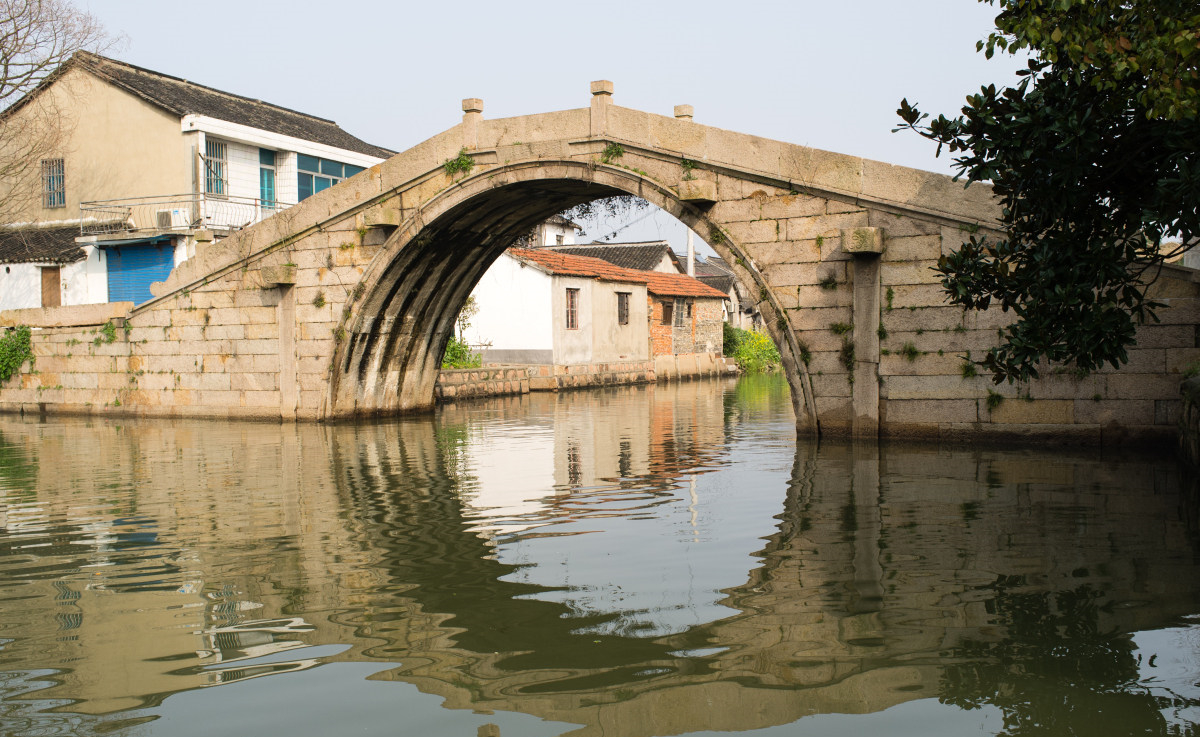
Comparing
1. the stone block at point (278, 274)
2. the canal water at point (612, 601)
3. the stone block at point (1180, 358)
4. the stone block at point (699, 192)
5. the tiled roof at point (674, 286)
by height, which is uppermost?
the tiled roof at point (674, 286)

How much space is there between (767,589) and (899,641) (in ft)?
3.18

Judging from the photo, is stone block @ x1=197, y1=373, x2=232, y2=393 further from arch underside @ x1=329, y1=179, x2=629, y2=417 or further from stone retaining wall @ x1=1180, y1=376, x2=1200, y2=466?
stone retaining wall @ x1=1180, y1=376, x2=1200, y2=466

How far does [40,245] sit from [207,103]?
496 cm

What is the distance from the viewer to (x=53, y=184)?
24500 mm

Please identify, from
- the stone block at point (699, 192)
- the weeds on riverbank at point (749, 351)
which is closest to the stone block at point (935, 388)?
the stone block at point (699, 192)

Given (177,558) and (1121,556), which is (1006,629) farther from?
(177,558)

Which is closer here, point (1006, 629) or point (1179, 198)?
point (1006, 629)

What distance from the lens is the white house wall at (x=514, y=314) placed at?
25.7m

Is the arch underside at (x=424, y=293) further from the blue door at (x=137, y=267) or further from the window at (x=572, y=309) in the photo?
the window at (x=572, y=309)

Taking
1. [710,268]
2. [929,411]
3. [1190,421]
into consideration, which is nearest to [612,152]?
[929,411]

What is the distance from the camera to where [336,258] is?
1470 cm

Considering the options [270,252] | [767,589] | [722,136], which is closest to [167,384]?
[270,252]

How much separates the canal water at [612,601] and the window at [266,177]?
50.2ft

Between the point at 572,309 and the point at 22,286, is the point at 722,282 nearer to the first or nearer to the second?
the point at 572,309
